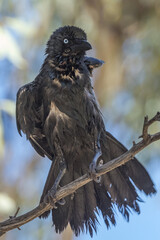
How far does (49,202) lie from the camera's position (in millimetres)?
3818

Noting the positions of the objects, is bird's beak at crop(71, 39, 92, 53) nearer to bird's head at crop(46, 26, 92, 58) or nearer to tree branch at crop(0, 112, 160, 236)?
bird's head at crop(46, 26, 92, 58)

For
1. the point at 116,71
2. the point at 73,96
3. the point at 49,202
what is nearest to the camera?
the point at 49,202

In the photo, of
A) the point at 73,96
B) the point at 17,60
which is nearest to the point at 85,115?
the point at 73,96

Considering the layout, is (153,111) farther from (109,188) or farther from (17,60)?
(109,188)

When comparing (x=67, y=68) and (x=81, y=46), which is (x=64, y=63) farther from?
(x=81, y=46)

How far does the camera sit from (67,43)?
14.7 ft

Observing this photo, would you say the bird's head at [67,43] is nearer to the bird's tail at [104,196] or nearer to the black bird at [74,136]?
the black bird at [74,136]

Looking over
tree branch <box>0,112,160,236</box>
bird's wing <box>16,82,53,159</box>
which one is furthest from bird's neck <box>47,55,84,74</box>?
tree branch <box>0,112,160,236</box>

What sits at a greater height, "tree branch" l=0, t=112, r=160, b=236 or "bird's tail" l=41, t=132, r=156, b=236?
"bird's tail" l=41, t=132, r=156, b=236

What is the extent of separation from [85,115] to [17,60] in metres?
2.13

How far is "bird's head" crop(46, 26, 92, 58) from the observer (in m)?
4.39

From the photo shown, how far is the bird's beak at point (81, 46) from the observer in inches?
172

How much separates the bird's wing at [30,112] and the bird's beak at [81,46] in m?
0.51

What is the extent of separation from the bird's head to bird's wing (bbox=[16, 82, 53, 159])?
411mm
